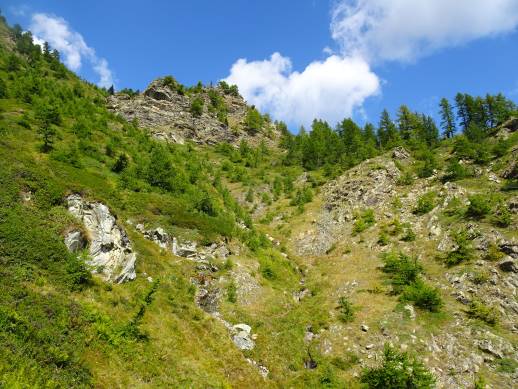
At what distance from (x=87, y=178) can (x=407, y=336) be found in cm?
2984

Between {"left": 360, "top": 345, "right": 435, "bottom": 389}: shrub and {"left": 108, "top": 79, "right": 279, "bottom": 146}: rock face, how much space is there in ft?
249

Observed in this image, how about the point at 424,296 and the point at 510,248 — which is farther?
the point at 510,248

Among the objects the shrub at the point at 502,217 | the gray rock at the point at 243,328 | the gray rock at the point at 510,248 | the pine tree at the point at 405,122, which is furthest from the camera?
the pine tree at the point at 405,122

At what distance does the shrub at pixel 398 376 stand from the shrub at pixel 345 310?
6561 mm

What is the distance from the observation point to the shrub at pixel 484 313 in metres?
26.4

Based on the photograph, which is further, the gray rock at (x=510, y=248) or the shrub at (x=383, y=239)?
the shrub at (x=383, y=239)

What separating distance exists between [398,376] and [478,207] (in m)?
26.4

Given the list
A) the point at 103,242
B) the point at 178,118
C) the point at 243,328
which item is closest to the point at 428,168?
the point at 243,328

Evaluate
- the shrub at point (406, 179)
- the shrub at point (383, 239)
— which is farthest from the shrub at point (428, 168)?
the shrub at point (383, 239)

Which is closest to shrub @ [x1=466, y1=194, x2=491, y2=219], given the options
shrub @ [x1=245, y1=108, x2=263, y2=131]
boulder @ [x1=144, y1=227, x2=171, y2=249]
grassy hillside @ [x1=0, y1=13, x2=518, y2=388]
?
grassy hillside @ [x1=0, y1=13, x2=518, y2=388]

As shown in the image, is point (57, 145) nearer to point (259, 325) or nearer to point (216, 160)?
point (259, 325)

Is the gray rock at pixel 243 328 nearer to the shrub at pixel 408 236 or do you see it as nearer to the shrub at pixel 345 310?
the shrub at pixel 345 310

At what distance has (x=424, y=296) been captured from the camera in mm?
29328

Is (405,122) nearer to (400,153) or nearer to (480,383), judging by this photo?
(400,153)
